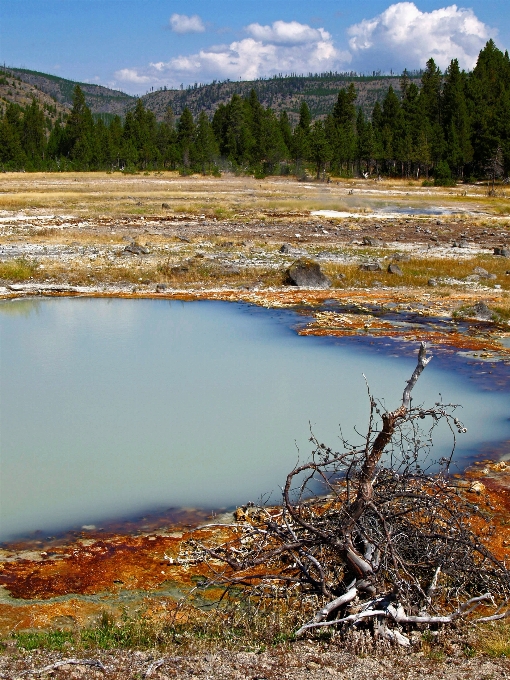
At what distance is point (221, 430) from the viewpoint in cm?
1070

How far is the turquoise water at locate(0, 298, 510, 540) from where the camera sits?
8.66 m

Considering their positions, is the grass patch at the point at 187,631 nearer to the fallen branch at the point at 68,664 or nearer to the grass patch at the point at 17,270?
the fallen branch at the point at 68,664

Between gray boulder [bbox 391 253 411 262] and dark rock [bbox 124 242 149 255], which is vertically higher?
dark rock [bbox 124 242 149 255]

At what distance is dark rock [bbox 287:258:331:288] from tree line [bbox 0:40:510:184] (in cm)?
5026

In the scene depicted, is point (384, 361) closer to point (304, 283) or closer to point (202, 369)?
point (202, 369)

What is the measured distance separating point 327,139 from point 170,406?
7628 centimetres

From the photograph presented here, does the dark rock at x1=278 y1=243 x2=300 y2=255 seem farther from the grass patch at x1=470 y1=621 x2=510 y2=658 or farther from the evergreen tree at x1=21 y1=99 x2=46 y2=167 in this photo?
the evergreen tree at x1=21 y1=99 x2=46 y2=167

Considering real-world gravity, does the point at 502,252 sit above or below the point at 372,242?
below

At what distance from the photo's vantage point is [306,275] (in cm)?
2156

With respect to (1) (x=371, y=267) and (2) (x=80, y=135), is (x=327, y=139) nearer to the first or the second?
(2) (x=80, y=135)

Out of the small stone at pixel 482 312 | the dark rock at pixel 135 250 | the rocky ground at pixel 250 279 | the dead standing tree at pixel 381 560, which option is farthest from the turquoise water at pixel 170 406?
the dark rock at pixel 135 250

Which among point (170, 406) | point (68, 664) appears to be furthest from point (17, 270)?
point (68, 664)

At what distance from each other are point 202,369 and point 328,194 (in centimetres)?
4921

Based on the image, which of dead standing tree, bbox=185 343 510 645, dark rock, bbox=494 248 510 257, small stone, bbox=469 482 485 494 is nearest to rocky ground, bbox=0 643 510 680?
dead standing tree, bbox=185 343 510 645
